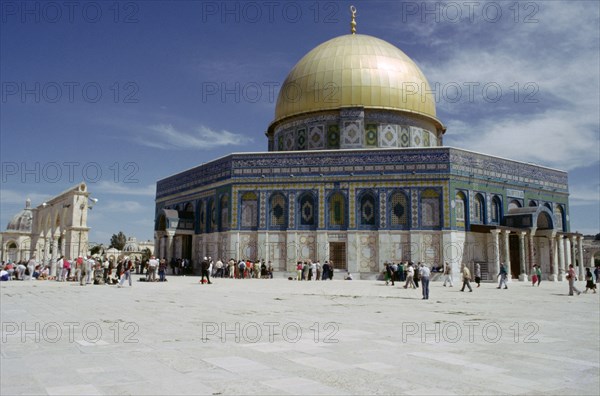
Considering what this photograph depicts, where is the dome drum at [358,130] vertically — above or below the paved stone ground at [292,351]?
above

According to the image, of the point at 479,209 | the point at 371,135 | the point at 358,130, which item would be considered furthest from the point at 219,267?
the point at 479,209

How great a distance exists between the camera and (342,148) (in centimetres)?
3238

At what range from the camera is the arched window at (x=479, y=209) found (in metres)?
29.9

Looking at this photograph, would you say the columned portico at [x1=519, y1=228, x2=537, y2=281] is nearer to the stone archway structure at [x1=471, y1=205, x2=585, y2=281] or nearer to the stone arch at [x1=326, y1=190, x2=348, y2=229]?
the stone archway structure at [x1=471, y1=205, x2=585, y2=281]

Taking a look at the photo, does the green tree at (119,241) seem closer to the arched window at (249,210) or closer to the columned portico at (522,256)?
the arched window at (249,210)

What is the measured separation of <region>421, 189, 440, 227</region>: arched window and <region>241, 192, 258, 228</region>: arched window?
375 inches

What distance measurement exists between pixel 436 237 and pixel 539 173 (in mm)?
9864

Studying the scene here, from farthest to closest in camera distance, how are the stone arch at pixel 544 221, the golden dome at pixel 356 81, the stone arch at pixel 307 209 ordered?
1. the golden dome at pixel 356 81
2. the stone arch at pixel 544 221
3. the stone arch at pixel 307 209

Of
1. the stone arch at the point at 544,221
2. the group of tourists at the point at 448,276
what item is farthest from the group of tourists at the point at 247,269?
the stone arch at the point at 544,221

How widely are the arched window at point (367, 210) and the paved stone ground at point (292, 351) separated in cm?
1789

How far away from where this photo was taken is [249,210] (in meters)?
31.3

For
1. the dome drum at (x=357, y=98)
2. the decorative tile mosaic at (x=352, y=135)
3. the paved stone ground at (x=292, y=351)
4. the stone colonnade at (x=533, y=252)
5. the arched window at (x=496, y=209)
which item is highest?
the dome drum at (x=357, y=98)

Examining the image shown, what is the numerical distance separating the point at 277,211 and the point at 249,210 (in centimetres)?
169

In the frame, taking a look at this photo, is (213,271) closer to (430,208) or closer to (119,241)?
(430,208)
